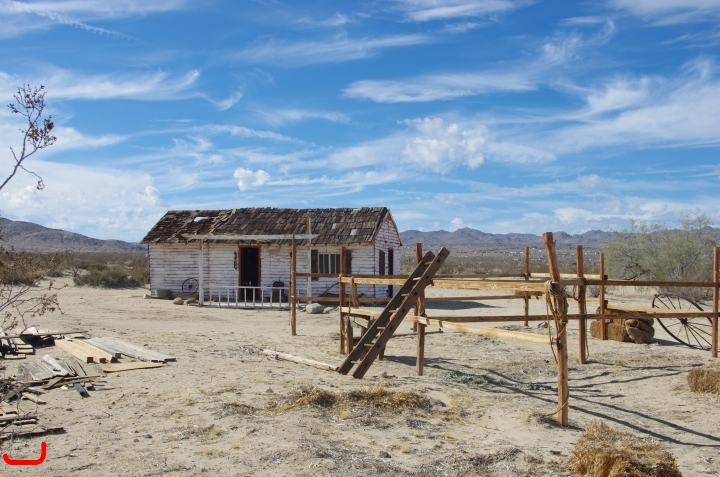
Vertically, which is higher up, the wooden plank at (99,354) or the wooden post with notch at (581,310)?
the wooden post with notch at (581,310)

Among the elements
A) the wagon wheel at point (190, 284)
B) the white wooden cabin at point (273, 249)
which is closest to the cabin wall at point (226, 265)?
the white wooden cabin at point (273, 249)

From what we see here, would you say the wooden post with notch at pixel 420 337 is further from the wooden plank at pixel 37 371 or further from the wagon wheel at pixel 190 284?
the wagon wheel at pixel 190 284

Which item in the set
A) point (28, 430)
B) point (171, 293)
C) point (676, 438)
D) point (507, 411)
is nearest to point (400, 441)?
point (507, 411)

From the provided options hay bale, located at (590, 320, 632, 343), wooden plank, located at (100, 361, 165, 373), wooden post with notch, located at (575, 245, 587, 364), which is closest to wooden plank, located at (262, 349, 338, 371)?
wooden plank, located at (100, 361, 165, 373)

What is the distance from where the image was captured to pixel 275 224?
23.8 m

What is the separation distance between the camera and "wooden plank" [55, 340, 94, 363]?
8.92 m

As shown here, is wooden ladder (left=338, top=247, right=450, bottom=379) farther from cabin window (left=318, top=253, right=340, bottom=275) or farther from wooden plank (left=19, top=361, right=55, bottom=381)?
cabin window (left=318, top=253, right=340, bottom=275)

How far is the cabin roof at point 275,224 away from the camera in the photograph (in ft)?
73.2

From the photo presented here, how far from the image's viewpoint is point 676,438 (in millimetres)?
6125

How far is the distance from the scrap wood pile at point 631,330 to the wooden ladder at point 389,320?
524 cm

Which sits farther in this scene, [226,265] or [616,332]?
[226,265]

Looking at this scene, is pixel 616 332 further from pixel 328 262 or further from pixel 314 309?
pixel 328 262

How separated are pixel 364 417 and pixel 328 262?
16262 mm

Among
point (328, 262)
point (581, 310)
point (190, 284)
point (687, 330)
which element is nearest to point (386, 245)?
point (328, 262)
